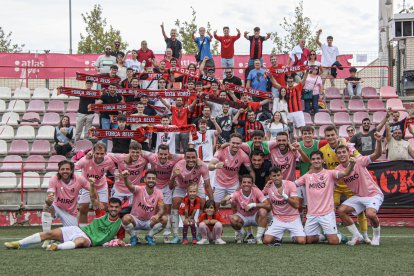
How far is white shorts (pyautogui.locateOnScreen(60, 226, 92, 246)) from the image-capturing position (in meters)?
11.4

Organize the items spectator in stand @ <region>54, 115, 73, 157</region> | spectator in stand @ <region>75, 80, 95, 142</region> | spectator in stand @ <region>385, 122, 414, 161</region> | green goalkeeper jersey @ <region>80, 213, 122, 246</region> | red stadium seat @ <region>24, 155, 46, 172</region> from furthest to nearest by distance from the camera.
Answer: spectator in stand @ <region>75, 80, 95, 142</region>, spectator in stand @ <region>54, 115, 73, 157</region>, red stadium seat @ <region>24, 155, 46, 172</region>, spectator in stand @ <region>385, 122, 414, 161</region>, green goalkeeper jersey @ <region>80, 213, 122, 246</region>

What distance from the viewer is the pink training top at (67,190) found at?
40.0 ft

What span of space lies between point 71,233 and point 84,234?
0.70 feet

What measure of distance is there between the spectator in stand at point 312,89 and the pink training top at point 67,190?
9.27 metres

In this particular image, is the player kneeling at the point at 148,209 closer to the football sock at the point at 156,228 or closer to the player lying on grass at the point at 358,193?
the football sock at the point at 156,228

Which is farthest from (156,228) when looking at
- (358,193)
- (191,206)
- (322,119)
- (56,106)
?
(56,106)

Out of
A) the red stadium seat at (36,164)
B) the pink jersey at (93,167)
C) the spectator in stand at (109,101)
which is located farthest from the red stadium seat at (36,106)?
the pink jersey at (93,167)

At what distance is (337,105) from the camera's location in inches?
891

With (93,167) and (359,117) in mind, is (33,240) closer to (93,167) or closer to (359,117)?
(93,167)

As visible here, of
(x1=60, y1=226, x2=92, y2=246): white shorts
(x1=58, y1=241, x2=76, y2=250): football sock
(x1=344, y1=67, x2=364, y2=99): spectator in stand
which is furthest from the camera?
(x1=344, y1=67, x2=364, y2=99): spectator in stand

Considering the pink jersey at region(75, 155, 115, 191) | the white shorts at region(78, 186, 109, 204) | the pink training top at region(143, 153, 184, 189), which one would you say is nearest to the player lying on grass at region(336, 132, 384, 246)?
the pink training top at region(143, 153, 184, 189)

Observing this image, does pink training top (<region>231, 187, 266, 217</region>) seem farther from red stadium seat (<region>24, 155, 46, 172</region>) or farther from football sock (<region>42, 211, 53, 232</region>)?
red stadium seat (<region>24, 155, 46, 172</region>)

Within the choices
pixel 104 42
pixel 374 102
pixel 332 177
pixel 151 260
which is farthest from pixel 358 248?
pixel 104 42

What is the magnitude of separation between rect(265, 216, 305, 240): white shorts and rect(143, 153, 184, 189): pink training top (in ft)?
6.75
